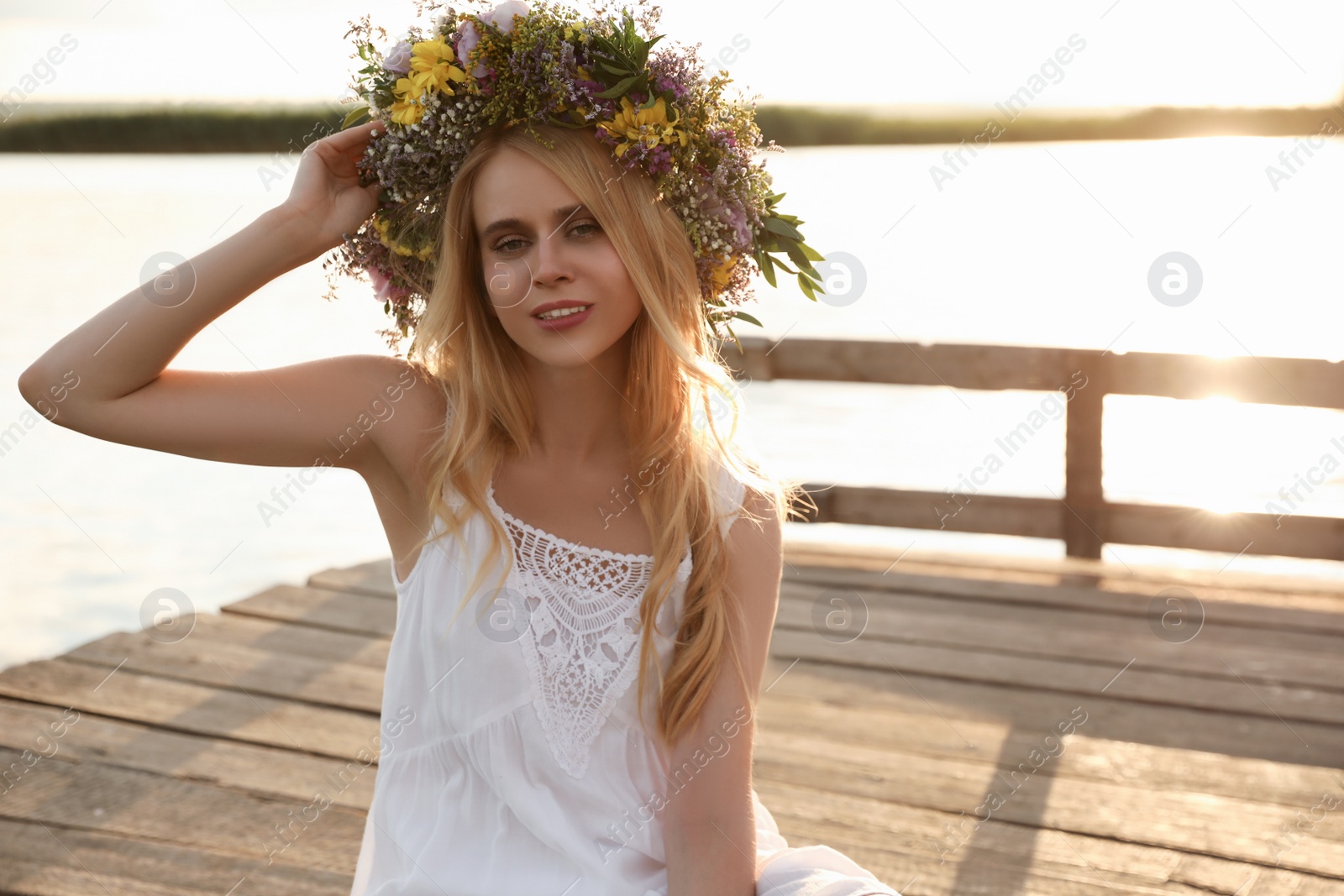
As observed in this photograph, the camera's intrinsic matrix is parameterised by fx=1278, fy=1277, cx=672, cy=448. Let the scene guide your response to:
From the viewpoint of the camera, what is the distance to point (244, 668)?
379 cm

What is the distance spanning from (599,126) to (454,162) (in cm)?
25

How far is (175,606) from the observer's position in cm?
466

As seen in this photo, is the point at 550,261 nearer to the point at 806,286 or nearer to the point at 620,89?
the point at 620,89

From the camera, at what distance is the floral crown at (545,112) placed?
6.61 ft

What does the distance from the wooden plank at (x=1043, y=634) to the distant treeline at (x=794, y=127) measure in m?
12.8

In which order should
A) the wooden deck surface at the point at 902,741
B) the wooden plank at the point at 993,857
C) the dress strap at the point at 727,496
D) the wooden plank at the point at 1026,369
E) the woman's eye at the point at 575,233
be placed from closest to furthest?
the woman's eye at the point at 575,233
the dress strap at the point at 727,496
the wooden plank at the point at 993,857
the wooden deck surface at the point at 902,741
the wooden plank at the point at 1026,369

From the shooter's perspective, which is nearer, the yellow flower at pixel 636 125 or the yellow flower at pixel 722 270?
the yellow flower at pixel 636 125

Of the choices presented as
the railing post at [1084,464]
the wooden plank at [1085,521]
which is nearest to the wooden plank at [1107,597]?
the wooden plank at [1085,521]

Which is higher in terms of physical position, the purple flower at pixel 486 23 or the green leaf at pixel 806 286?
the purple flower at pixel 486 23

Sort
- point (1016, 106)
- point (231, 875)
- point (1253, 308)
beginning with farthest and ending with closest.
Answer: point (1253, 308) → point (1016, 106) → point (231, 875)

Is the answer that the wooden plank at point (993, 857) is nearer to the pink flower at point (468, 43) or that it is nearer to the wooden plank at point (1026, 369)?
the pink flower at point (468, 43)

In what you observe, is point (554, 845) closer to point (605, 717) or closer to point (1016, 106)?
point (605, 717)

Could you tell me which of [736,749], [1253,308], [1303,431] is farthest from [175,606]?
[1253,308]

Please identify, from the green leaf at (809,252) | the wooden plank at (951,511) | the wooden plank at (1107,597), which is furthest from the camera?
the wooden plank at (951,511)
